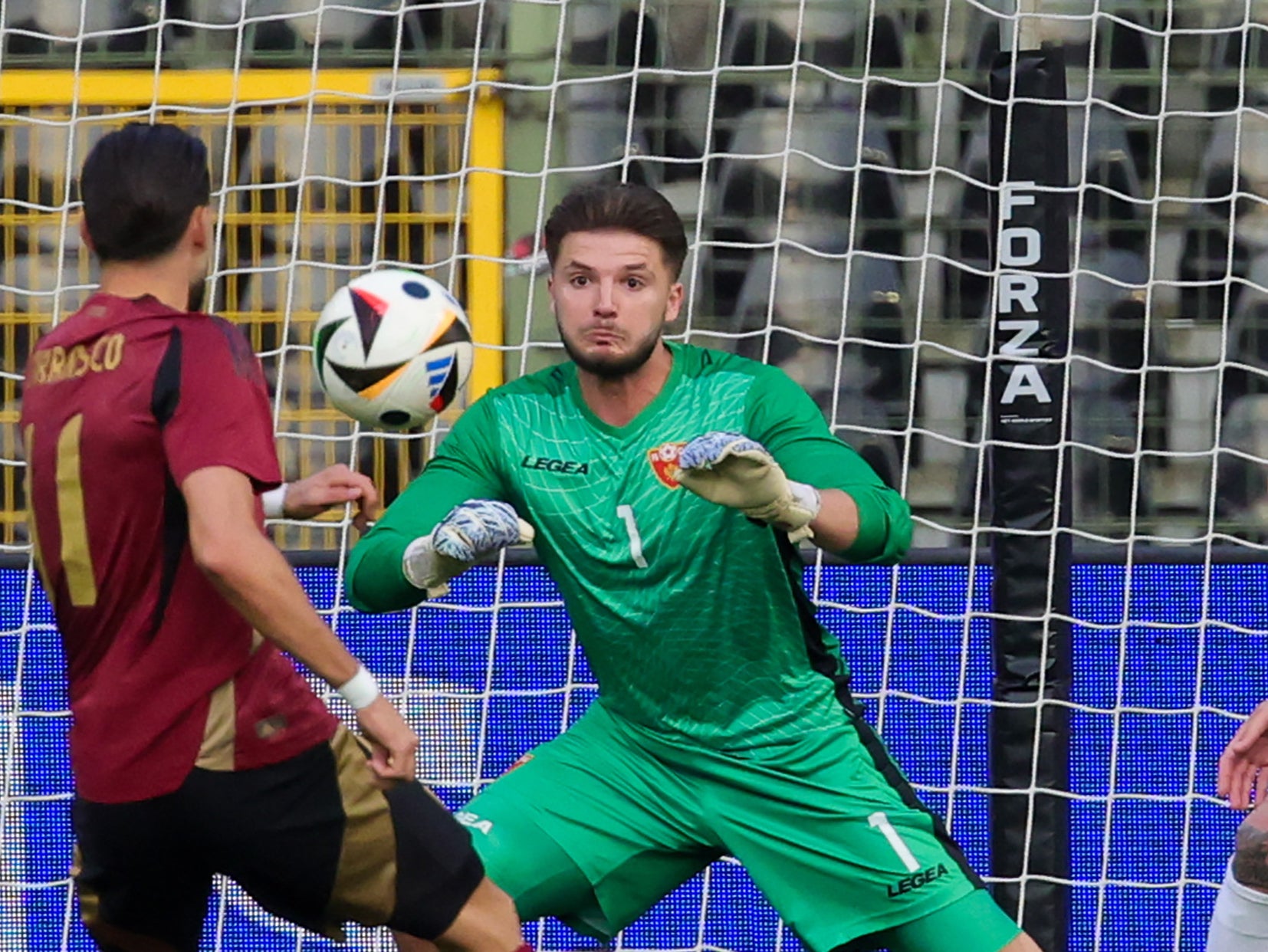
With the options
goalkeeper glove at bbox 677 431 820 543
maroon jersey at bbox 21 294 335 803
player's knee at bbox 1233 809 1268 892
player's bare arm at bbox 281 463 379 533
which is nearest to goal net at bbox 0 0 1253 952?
player's knee at bbox 1233 809 1268 892

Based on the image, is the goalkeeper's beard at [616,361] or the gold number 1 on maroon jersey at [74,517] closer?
the gold number 1 on maroon jersey at [74,517]

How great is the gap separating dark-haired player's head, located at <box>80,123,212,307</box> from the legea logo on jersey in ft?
3.44

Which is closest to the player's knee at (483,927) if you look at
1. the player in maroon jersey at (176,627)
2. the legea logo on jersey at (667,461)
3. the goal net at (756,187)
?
the player in maroon jersey at (176,627)

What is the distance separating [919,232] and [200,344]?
360 centimetres

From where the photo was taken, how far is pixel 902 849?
4031mm

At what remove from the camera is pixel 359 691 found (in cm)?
337

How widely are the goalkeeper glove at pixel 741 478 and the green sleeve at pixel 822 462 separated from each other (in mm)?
215

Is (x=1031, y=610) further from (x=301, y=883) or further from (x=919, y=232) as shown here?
(x=301, y=883)

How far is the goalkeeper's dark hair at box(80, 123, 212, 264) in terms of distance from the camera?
338 centimetres

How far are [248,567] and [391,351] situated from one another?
0.88 metres

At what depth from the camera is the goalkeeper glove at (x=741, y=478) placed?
3500 millimetres

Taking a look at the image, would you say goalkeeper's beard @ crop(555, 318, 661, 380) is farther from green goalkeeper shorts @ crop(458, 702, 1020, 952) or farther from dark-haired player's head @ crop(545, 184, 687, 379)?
green goalkeeper shorts @ crop(458, 702, 1020, 952)

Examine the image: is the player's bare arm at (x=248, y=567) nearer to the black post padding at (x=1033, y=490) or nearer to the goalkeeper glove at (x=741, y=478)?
the goalkeeper glove at (x=741, y=478)

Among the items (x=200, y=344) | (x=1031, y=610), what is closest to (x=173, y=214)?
(x=200, y=344)
